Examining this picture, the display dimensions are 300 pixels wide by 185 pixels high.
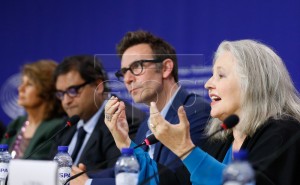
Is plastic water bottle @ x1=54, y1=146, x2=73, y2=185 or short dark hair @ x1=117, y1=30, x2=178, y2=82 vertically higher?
short dark hair @ x1=117, y1=30, x2=178, y2=82

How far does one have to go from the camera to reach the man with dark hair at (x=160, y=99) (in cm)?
306

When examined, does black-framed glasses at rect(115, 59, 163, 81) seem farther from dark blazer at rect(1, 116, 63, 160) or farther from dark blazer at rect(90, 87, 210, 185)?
dark blazer at rect(1, 116, 63, 160)

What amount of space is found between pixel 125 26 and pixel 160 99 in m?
1.64

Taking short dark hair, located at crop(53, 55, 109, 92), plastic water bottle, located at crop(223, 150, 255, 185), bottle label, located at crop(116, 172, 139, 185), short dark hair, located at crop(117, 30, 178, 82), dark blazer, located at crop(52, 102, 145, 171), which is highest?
short dark hair, located at crop(117, 30, 178, 82)

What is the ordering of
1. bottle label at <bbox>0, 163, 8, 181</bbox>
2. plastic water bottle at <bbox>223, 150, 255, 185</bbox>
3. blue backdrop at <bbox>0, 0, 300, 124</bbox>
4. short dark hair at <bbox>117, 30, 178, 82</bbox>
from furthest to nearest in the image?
blue backdrop at <bbox>0, 0, 300, 124</bbox> < short dark hair at <bbox>117, 30, 178, 82</bbox> < bottle label at <bbox>0, 163, 8, 181</bbox> < plastic water bottle at <bbox>223, 150, 255, 185</bbox>

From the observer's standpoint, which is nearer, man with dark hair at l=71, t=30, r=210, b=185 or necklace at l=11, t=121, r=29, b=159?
man with dark hair at l=71, t=30, r=210, b=185

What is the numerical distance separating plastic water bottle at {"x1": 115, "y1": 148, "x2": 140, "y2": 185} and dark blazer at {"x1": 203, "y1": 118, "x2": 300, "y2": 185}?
43 cm

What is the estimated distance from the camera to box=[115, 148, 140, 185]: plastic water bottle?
2.35m

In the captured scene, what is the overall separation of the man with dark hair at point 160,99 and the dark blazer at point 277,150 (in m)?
0.45

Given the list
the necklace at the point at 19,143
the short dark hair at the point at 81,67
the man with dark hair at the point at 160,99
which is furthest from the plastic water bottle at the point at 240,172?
the necklace at the point at 19,143

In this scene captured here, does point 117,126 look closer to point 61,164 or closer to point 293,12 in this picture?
point 61,164

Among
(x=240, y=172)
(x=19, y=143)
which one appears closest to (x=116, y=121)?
(x=240, y=172)

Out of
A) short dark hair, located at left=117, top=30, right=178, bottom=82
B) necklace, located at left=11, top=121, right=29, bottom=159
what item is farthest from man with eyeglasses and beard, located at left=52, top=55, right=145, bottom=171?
necklace, located at left=11, top=121, right=29, bottom=159

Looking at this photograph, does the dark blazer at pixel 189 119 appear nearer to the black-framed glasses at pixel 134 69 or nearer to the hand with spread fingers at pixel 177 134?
the black-framed glasses at pixel 134 69
